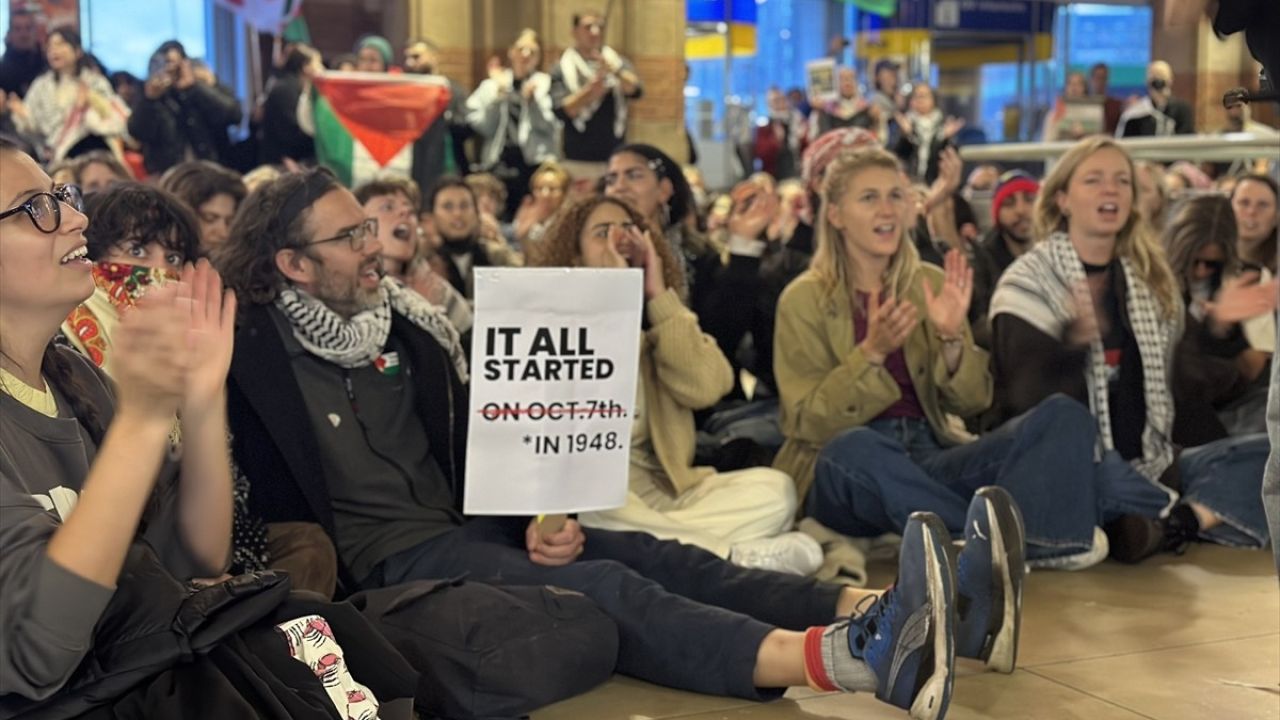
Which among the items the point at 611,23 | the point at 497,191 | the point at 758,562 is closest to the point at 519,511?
the point at 758,562

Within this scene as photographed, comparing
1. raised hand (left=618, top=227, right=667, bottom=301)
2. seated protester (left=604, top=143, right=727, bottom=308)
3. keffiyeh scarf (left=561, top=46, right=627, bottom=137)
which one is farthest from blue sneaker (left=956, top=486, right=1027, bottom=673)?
keffiyeh scarf (left=561, top=46, right=627, bottom=137)

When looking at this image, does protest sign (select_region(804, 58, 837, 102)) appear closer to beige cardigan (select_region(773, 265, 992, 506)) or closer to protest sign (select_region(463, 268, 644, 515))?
beige cardigan (select_region(773, 265, 992, 506))

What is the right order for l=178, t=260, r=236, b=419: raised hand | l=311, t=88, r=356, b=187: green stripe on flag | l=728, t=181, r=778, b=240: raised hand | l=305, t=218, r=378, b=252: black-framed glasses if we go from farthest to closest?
l=311, t=88, r=356, b=187: green stripe on flag
l=728, t=181, r=778, b=240: raised hand
l=305, t=218, r=378, b=252: black-framed glasses
l=178, t=260, r=236, b=419: raised hand

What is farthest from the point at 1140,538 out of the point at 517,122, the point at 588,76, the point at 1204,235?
the point at 517,122

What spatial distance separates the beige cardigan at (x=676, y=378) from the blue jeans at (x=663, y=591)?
0.75 metres

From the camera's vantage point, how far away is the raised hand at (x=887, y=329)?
5.00 m

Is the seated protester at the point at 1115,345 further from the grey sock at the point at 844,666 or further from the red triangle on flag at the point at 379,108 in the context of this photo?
the red triangle on flag at the point at 379,108

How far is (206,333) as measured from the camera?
2592 mm

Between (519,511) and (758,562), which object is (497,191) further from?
(519,511)

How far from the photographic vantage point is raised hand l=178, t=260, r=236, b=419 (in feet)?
8.46

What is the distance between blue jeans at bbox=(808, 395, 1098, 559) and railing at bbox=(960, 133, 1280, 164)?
3039 mm

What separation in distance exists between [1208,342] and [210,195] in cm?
373

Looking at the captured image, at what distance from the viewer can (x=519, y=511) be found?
4062 millimetres

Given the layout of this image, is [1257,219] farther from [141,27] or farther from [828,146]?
[141,27]
